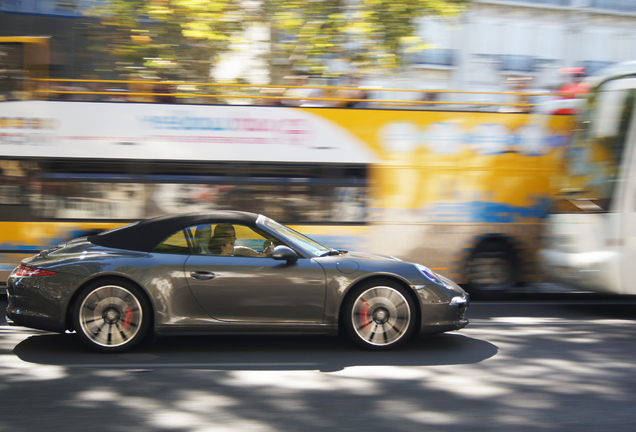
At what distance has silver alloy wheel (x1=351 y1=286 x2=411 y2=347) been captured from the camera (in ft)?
17.2

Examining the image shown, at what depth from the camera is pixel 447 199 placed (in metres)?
8.88

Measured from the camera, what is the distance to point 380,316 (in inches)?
208

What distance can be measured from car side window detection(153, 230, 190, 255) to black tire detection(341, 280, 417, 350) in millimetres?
1440

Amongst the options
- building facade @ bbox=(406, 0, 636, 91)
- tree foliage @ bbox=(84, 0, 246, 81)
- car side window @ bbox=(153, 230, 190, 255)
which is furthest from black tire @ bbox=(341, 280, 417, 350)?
building facade @ bbox=(406, 0, 636, 91)

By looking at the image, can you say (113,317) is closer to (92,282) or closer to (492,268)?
(92,282)

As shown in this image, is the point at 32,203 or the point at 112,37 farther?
the point at 112,37

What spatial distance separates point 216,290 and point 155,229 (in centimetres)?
80

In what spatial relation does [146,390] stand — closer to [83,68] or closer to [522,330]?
[522,330]

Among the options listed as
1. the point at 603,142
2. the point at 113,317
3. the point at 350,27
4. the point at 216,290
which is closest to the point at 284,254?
the point at 216,290

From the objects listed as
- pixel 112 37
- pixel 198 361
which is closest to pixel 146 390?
pixel 198 361

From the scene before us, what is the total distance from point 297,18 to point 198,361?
940 cm

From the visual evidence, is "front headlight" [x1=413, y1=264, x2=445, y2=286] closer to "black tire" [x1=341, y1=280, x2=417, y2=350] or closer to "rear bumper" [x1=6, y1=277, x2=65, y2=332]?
"black tire" [x1=341, y1=280, x2=417, y2=350]

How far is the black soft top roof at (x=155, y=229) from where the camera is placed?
17.3 ft

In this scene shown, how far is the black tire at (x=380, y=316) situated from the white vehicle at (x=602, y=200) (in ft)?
10.4
